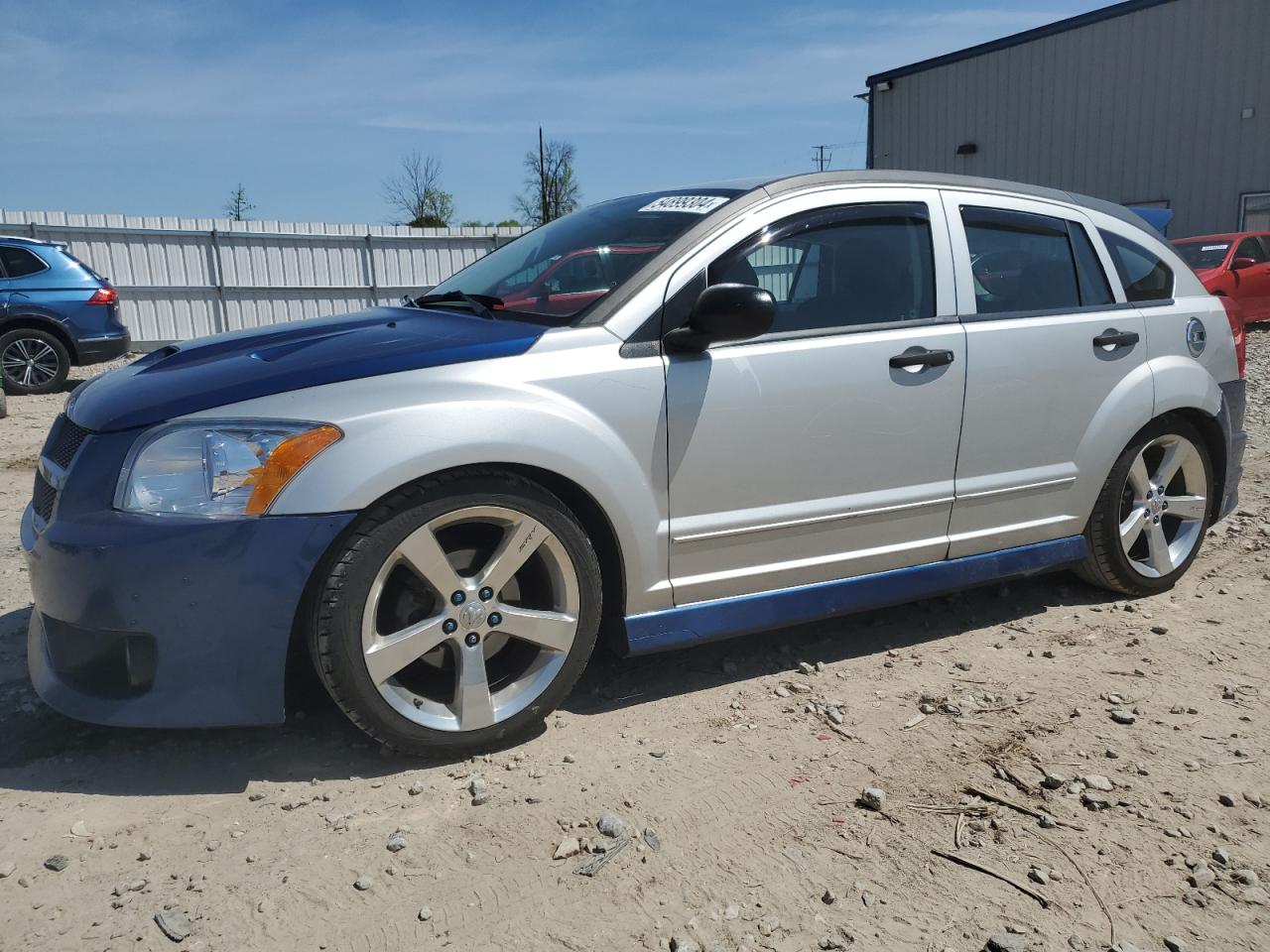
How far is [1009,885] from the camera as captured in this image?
2277mm

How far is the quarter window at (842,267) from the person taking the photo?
10.6ft

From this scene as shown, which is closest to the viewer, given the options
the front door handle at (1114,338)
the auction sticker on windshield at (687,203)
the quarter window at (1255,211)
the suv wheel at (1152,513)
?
the auction sticker on windshield at (687,203)

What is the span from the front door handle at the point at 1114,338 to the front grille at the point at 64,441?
3438mm

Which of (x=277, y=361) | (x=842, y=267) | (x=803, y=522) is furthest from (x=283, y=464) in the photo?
(x=842, y=267)

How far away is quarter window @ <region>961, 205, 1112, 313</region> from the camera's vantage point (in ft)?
12.0

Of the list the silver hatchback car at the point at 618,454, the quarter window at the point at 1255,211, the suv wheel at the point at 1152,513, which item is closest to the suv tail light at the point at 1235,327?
the silver hatchback car at the point at 618,454

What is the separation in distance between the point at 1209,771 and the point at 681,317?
77.1 inches

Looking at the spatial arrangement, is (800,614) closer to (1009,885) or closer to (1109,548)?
(1009,885)

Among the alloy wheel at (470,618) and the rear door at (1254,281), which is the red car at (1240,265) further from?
the alloy wheel at (470,618)

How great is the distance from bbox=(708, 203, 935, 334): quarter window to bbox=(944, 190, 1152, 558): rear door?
17 centimetres

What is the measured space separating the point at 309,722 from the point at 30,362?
984cm

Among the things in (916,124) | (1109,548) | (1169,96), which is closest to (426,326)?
(1109,548)

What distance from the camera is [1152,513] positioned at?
4.17 m

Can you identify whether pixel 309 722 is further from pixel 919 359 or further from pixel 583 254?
pixel 919 359
